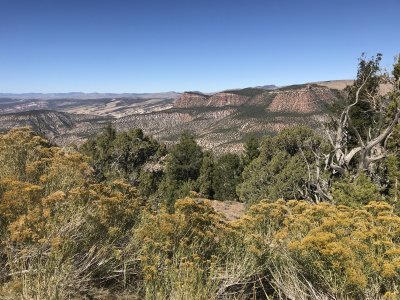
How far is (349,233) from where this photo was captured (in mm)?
5852

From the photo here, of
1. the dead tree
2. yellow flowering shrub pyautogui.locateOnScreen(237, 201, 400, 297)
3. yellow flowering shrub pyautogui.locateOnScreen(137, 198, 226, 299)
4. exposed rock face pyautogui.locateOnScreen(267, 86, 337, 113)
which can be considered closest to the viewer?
yellow flowering shrub pyautogui.locateOnScreen(237, 201, 400, 297)

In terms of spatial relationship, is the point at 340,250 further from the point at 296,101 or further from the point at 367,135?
the point at 296,101

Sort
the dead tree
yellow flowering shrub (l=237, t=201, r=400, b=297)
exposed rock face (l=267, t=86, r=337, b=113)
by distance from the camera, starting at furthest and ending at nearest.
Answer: exposed rock face (l=267, t=86, r=337, b=113) → the dead tree → yellow flowering shrub (l=237, t=201, r=400, b=297)

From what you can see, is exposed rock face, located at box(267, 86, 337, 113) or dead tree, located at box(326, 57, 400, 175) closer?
dead tree, located at box(326, 57, 400, 175)

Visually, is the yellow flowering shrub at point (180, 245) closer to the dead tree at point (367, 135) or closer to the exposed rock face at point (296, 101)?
the dead tree at point (367, 135)

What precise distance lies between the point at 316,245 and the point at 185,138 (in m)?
36.3

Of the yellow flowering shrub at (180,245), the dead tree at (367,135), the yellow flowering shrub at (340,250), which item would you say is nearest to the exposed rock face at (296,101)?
the dead tree at (367,135)

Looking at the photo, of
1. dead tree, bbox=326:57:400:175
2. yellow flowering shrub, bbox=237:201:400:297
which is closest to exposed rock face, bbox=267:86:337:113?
dead tree, bbox=326:57:400:175

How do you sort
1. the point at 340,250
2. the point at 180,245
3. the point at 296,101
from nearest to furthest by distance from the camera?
the point at 340,250, the point at 180,245, the point at 296,101

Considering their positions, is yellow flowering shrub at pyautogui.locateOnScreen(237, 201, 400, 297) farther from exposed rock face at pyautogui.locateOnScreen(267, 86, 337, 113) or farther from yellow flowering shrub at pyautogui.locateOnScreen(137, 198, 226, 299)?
exposed rock face at pyautogui.locateOnScreen(267, 86, 337, 113)

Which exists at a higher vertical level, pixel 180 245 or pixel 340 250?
pixel 340 250

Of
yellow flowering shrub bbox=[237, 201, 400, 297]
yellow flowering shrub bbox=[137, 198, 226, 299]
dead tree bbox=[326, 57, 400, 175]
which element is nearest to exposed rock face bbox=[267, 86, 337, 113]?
dead tree bbox=[326, 57, 400, 175]

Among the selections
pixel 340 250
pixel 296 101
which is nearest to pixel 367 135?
pixel 340 250

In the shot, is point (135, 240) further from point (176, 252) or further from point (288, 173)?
point (288, 173)
